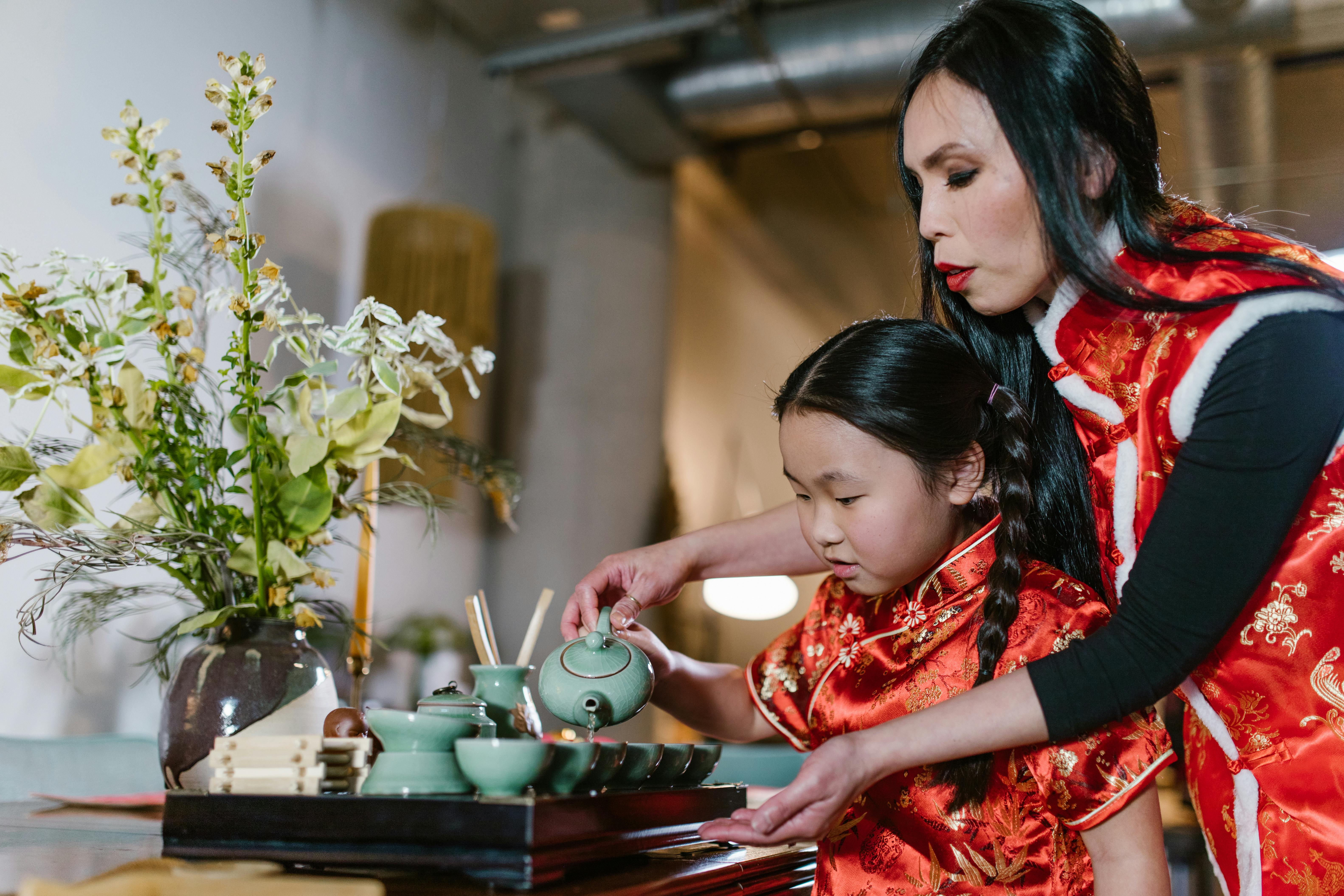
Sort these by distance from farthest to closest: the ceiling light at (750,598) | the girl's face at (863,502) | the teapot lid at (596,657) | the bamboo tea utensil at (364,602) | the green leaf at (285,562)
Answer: the ceiling light at (750,598)
the bamboo tea utensil at (364,602)
the green leaf at (285,562)
the girl's face at (863,502)
the teapot lid at (596,657)

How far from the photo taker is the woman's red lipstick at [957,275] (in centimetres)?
99

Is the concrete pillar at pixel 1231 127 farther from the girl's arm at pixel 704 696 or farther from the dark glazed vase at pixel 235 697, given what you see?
the dark glazed vase at pixel 235 697

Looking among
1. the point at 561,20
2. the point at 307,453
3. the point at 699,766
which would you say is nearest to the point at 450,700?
the point at 699,766

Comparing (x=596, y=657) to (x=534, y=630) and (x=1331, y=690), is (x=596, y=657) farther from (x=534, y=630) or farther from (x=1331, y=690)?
(x=1331, y=690)

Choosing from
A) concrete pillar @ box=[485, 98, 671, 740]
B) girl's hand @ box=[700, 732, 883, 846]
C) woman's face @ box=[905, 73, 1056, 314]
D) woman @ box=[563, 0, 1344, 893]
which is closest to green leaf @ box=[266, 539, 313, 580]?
woman @ box=[563, 0, 1344, 893]

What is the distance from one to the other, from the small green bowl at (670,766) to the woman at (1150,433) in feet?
0.55

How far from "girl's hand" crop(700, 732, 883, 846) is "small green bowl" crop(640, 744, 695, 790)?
0.17m

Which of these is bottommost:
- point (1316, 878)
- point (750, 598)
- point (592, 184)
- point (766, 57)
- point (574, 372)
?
point (750, 598)

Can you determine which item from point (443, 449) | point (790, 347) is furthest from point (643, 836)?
point (790, 347)

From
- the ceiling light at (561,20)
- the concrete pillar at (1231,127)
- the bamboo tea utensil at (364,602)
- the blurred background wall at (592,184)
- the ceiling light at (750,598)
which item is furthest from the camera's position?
the ceiling light at (750,598)

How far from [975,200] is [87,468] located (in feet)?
3.08

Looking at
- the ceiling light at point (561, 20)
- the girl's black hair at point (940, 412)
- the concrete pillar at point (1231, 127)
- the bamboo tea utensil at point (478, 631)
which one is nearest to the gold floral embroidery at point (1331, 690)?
the girl's black hair at point (940, 412)

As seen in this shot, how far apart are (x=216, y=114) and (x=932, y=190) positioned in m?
1.75

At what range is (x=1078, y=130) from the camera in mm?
905
